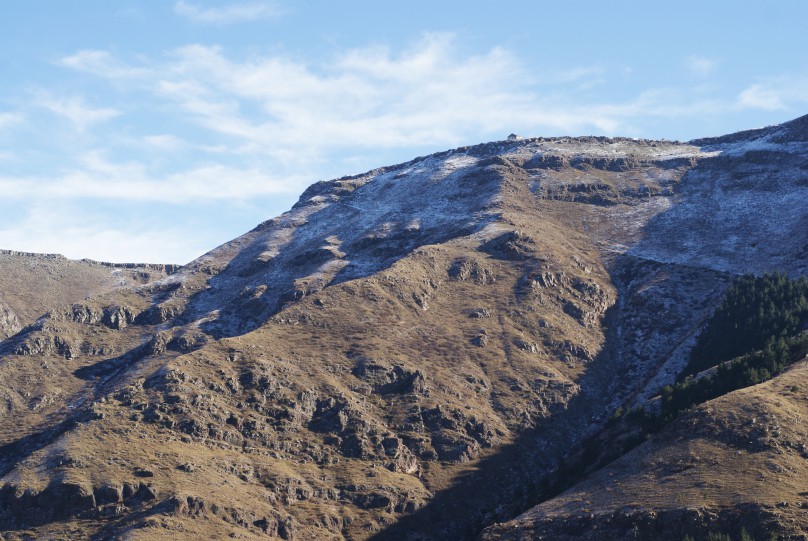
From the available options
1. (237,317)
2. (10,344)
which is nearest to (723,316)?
(237,317)

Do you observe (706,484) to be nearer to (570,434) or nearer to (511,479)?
(511,479)

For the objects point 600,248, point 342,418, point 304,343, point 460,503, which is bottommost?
point 460,503

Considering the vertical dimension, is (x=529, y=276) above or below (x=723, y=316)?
above

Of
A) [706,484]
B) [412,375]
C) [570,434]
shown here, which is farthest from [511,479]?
[706,484]

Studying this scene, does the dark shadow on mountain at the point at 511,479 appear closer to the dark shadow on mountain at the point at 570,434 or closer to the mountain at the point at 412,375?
the dark shadow on mountain at the point at 570,434

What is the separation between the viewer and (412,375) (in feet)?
397

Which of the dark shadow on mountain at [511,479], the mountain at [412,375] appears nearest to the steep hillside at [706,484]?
the mountain at [412,375]

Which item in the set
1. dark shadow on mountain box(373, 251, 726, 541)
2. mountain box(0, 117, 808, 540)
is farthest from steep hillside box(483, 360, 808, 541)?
dark shadow on mountain box(373, 251, 726, 541)

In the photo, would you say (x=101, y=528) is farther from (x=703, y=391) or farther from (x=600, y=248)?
(x=600, y=248)

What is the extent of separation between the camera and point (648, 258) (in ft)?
528

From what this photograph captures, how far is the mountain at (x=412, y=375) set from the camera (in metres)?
87.2

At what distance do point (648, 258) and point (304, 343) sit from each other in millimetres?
69869

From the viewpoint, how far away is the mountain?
286 ft

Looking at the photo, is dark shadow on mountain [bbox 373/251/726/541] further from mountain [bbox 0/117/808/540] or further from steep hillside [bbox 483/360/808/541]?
steep hillside [bbox 483/360/808/541]
